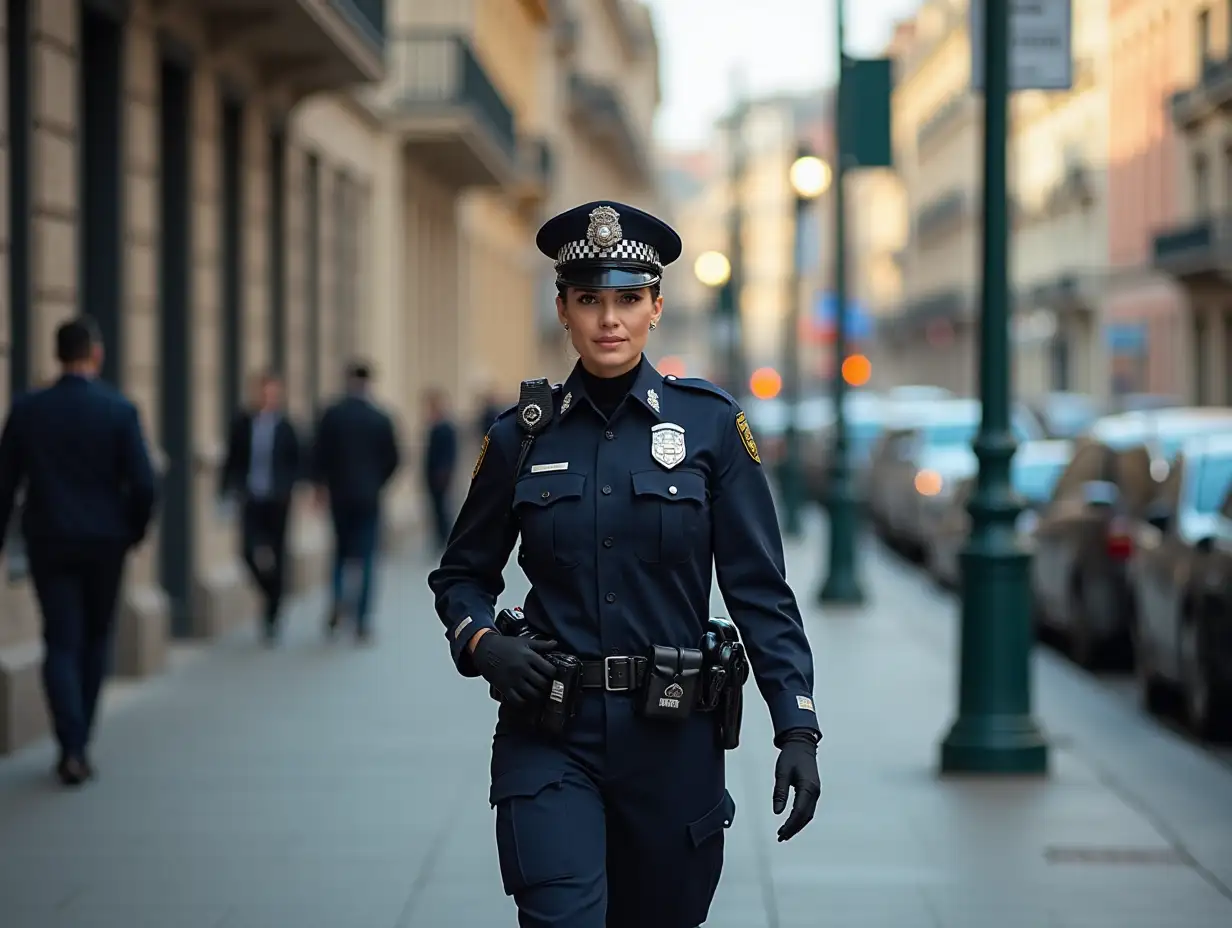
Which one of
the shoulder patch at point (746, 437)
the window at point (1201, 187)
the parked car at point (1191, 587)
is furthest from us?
the window at point (1201, 187)

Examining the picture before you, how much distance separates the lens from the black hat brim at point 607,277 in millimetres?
4621

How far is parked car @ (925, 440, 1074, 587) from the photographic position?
65.9ft

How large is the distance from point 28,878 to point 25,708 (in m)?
2.98

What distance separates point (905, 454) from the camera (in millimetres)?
28297

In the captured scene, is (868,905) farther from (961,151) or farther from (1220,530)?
(961,151)

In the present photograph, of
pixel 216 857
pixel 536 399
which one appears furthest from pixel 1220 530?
pixel 536 399

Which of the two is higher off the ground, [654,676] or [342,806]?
[654,676]

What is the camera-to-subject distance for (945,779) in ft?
32.4

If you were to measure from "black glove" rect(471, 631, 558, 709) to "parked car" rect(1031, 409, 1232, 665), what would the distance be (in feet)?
33.7

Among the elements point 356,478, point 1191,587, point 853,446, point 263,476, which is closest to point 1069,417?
point 853,446

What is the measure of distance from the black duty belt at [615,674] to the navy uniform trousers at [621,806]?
0.02 m

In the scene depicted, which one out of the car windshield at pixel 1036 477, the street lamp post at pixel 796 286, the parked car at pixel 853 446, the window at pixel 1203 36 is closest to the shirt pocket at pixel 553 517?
the car windshield at pixel 1036 477

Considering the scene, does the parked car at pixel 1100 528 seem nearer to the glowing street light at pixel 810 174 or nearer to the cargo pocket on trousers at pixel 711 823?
the glowing street light at pixel 810 174

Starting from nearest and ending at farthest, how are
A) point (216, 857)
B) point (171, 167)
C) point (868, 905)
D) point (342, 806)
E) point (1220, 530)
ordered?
point (868, 905), point (216, 857), point (342, 806), point (1220, 530), point (171, 167)
